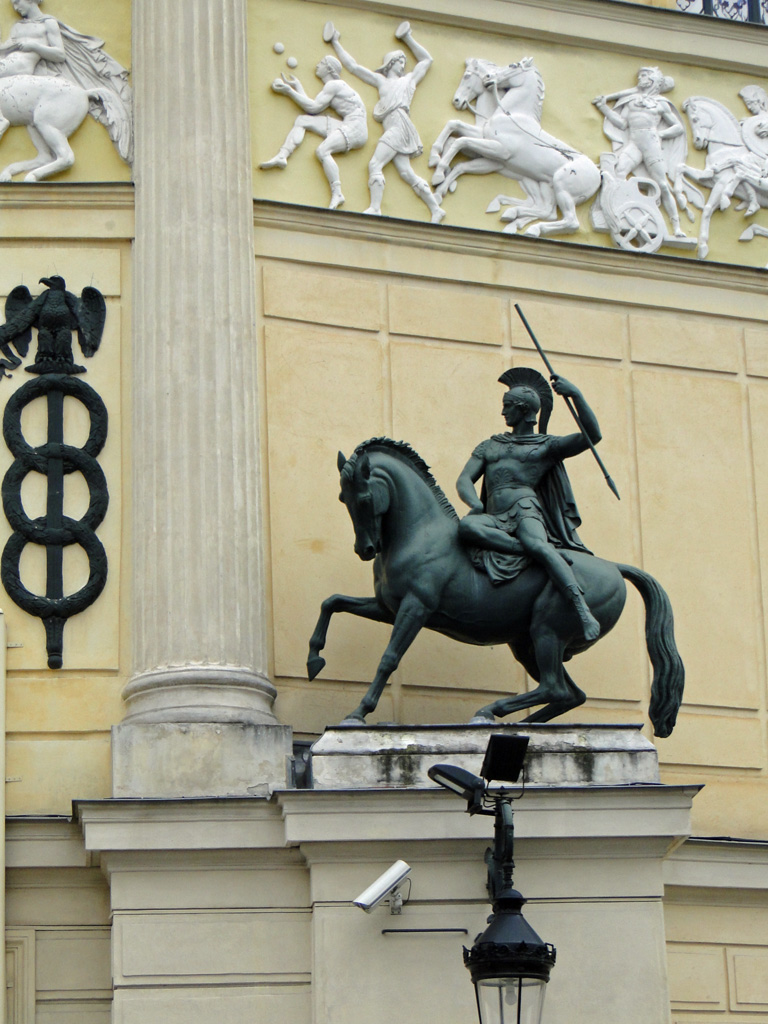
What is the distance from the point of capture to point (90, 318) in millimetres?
14141

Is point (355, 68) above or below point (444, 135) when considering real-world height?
above

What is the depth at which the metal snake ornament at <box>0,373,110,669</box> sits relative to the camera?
1342 cm

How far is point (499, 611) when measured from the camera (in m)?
12.9

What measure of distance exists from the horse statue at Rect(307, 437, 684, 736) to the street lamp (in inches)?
80.2

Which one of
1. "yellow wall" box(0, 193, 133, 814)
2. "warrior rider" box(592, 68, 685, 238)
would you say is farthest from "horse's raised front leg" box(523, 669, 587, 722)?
"warrior rider" box(592, 68, 685, 238)

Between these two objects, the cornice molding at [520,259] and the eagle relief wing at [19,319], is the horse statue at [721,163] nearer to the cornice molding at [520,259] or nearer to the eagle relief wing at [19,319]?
the cornice molding at [520,259]

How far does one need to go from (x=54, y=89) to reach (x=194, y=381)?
2484 millimetres

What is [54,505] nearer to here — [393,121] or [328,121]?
[328,121]

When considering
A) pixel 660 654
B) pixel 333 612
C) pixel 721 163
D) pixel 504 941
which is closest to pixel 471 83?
pixel 721 163

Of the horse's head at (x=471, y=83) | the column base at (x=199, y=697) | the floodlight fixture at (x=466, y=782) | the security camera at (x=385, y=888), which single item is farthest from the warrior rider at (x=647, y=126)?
the floodlight fixture at (x=466, y=782)

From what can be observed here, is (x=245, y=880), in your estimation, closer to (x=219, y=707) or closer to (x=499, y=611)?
(x=219, y=707)

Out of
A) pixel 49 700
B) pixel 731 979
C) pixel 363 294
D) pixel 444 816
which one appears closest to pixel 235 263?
pixel 363 294

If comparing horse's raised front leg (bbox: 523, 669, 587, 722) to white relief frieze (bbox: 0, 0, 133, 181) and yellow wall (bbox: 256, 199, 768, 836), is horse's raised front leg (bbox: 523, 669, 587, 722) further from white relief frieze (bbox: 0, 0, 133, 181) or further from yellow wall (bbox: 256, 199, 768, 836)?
white relief frieze (bbox: 0, 0, 133, 181)

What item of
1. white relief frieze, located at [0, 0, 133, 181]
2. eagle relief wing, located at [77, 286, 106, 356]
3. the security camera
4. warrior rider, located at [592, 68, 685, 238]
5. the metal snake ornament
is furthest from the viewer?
warrior rider, located at [592, 68, 685, 238]
